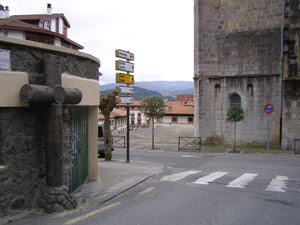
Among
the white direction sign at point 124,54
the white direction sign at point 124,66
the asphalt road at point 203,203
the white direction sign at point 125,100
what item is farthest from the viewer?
the white direction sign at point 125,100

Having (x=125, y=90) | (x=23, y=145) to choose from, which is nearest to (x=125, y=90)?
(x=125, y=90)

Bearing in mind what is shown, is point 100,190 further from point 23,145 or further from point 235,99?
point 235,99

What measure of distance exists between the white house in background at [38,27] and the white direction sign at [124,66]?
48.2 feet

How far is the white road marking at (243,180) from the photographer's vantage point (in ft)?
24.1

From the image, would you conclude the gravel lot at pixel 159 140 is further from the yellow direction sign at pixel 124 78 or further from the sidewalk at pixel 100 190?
the sidewalk at pixel 100 190

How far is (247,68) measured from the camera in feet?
60.5

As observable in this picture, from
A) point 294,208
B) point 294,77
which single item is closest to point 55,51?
point 294,208

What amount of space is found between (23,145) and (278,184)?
21.1ft

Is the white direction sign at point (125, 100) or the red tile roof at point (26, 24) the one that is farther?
the red tile roof at point (26, 24)

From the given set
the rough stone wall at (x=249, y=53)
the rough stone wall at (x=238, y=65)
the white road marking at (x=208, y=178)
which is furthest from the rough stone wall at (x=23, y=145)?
the rough stone wall at (x=249, y=53)

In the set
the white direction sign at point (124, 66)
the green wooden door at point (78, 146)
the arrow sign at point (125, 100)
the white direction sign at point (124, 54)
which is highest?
the white direction sign at point (124, 54)

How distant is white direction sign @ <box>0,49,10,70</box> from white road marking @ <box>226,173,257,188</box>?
5.93 metres

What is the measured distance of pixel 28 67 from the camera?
4.86 meters

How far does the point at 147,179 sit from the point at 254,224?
4.12 meters
